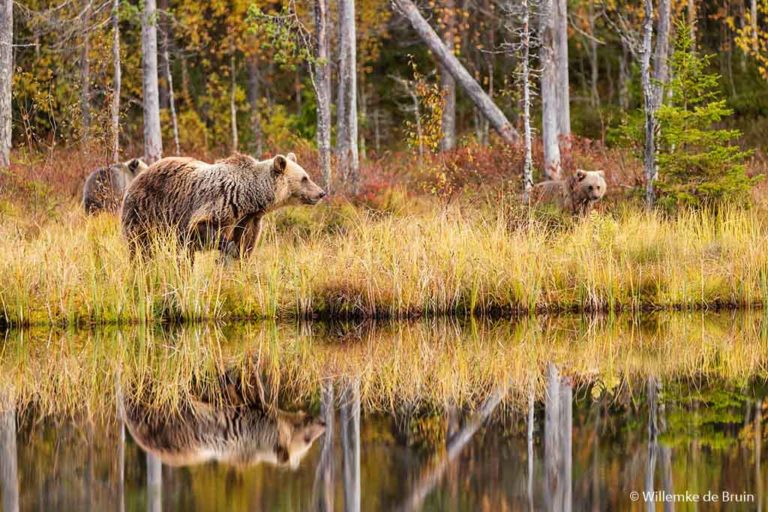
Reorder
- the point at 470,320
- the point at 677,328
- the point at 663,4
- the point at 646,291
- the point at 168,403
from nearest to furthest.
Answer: the point at 168,403, the point at 677,328, the point at 470,320, the point at 646,291, the point at 663,4

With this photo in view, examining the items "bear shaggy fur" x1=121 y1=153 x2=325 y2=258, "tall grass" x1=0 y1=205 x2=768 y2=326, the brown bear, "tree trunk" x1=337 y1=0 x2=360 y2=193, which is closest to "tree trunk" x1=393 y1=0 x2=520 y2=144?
"tree trunk" x1=337 y1=0 x2=360 y2=193

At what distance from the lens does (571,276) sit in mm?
11766

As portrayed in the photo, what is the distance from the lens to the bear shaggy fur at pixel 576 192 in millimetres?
15391

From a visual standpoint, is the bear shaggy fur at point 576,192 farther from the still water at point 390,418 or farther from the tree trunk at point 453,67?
the still water at point 390,418

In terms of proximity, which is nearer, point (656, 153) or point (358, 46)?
point (656, 153)

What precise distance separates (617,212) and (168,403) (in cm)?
889

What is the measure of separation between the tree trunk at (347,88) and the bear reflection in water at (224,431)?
9.81 metres

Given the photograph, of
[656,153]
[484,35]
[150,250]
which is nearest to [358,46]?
[484,35]

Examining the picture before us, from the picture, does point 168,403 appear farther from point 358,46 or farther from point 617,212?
point 358,46

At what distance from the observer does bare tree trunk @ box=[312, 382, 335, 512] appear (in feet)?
18.3

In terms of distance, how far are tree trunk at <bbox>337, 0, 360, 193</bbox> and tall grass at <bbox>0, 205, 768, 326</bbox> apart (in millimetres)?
5233

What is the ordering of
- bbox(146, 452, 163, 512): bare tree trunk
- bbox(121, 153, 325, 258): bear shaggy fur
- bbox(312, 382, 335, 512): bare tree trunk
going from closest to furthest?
1. bbox(146, 452, 163, 512): bare tree trunk
2. bbox(312, 382, 335, 512): bare tree trunk
3. bbox(121, 153, 325, 258): bear shaggy fur

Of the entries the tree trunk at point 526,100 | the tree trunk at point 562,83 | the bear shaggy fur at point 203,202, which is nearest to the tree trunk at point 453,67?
the tree trunk at point 562,83

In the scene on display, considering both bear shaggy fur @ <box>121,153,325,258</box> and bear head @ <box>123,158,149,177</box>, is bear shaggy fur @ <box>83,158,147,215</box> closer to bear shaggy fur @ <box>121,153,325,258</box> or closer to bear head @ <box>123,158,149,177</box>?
bear head @ <box>123,158,149,177</box>
